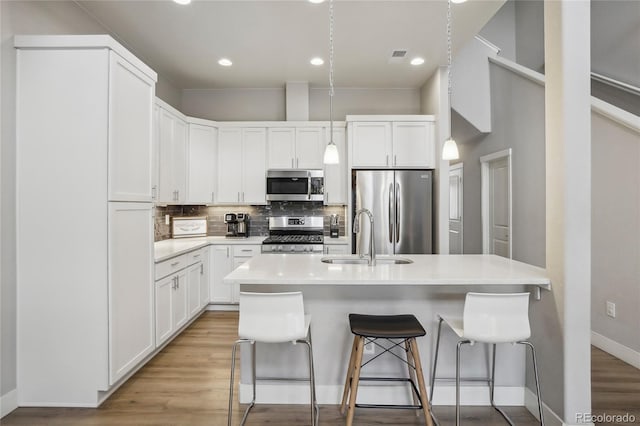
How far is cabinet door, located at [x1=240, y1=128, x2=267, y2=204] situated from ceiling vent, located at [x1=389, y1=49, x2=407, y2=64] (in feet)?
5.93

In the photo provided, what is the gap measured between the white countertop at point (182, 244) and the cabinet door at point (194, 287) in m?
0.24

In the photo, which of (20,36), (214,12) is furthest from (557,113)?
(20,36)

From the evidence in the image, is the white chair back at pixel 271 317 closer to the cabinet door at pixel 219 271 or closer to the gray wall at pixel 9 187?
the gray wall at pixel 9 187

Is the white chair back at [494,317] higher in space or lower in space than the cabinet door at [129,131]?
lower

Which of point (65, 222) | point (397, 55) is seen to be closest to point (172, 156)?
point (65, 222)

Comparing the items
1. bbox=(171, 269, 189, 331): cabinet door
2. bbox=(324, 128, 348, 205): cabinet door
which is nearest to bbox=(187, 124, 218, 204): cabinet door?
bbox=(171, 269, 189, 331): cabinet door

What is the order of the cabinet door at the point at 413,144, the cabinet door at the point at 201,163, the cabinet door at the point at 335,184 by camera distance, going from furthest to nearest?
the cabinet door at the point at 335,184 < the cabinet door at the point at 201,163 < the cabinet door at the point at 413,144

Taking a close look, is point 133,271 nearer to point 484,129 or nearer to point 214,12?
point 214,12

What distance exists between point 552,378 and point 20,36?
3867 millimetres

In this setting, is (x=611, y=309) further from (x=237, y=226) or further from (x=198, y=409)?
(x=237, y=226)

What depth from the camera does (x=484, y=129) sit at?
185 inches

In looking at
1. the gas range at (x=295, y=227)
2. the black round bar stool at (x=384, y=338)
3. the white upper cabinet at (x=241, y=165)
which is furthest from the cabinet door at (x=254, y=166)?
the black round bar stool at (x=384, y=338)

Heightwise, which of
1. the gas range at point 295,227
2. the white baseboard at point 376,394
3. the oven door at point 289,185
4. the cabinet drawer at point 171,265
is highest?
the oven door at point 289,185

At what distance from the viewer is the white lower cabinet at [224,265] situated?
439 cm
